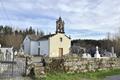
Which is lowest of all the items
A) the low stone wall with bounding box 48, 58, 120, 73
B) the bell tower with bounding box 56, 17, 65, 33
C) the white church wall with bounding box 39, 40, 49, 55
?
the low stone wall with bounding box 48, 58, 120, 73

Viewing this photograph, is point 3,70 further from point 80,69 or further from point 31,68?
point 80,69

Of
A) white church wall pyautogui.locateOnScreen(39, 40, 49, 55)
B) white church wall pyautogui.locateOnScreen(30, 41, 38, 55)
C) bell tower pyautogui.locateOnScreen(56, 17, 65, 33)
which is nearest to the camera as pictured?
bell tower pyautogui.locateOnScreen(56, 17, 65, 33)

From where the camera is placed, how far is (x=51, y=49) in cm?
6538

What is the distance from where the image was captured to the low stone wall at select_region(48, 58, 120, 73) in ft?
57.1

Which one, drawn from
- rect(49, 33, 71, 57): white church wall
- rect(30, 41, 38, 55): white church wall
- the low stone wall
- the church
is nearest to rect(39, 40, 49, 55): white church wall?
the church

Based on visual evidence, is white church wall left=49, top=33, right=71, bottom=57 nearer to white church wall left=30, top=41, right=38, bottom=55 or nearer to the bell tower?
the bell tower

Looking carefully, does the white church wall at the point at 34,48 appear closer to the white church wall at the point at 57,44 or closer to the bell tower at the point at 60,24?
the white church wall at the point at 57,44

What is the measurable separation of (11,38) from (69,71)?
223 feet

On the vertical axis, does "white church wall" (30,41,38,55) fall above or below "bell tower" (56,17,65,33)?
below

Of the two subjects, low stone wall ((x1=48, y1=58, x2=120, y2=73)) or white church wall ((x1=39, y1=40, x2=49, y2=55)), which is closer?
low stone wall ((x1=48, y1=58, x2=120, y2=73))

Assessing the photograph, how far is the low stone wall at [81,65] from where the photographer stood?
1739 centimetres

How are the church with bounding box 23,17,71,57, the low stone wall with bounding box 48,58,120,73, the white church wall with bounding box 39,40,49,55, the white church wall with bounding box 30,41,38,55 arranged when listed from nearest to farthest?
1. the low stone wall with bounding box 48,58,120,73
2. the church with bounding box 23,17,71,57
3. the white church wall with bounding box 39,40,49,55
4. the white church wall with bounding box 30,41,38,55

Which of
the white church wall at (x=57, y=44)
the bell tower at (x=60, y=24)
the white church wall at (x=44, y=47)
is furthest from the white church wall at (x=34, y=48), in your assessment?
the bell tower at (x=60, y=24)

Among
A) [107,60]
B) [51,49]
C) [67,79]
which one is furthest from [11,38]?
[67,79]
